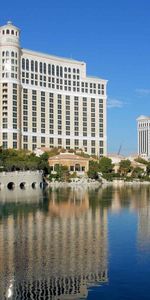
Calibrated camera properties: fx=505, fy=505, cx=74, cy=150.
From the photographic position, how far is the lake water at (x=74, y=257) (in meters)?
22.5

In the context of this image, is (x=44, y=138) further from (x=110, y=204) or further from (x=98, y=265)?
(x=98, y=265)

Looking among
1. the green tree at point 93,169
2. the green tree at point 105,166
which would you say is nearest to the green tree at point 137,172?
the green tree at point 105,166

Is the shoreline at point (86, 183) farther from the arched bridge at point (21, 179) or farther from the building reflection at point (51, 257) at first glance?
the building reflection at point (51, 257)

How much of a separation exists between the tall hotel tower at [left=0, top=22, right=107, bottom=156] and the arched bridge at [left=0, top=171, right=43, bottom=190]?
32.1 meters

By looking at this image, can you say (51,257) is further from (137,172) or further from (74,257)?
(137,172)

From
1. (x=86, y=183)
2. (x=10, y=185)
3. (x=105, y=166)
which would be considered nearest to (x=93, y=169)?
(x=105, y=166)

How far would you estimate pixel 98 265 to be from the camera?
2659cm

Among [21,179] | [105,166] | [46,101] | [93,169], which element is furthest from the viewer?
[46,101]

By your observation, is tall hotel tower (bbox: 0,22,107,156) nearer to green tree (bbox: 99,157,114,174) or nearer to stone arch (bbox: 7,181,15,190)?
green tree (bbox: 99,157,114,174)

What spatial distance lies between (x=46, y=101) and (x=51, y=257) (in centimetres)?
12699

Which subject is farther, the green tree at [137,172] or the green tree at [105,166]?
the green tree at [137,172]

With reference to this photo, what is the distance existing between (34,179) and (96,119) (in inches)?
2240

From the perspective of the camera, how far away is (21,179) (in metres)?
106

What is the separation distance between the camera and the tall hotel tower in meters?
143
